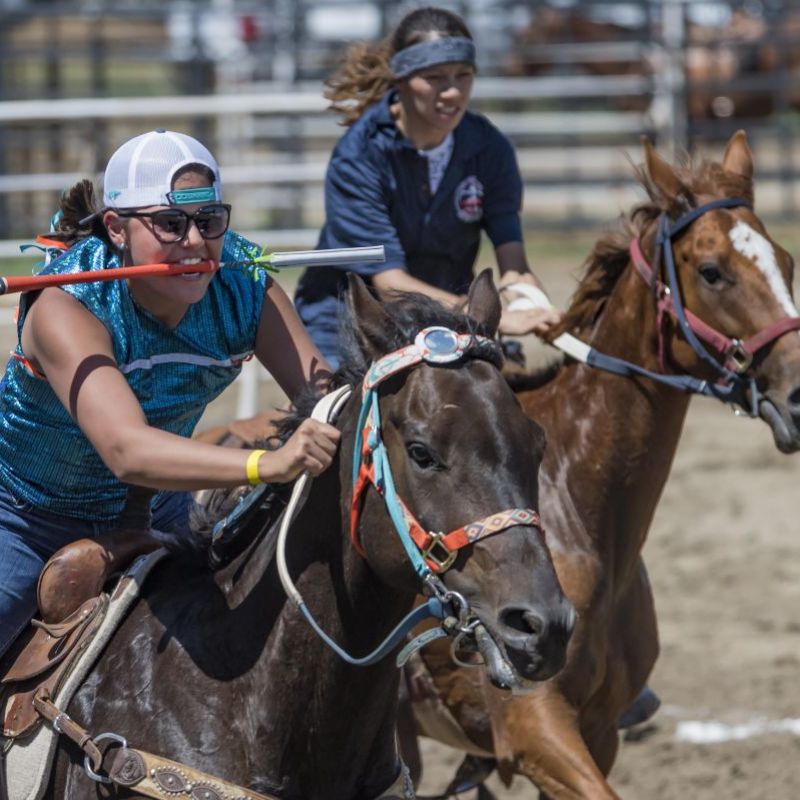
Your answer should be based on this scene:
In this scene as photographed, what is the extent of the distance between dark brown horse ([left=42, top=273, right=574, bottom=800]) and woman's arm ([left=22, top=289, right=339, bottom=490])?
143mm

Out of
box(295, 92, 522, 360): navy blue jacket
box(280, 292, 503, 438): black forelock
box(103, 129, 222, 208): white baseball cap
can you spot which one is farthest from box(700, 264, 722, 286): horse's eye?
box(103, 129, 222, 208): white baseball cap

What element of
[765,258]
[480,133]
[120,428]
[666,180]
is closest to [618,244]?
[666,180]

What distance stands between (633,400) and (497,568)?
1926mm

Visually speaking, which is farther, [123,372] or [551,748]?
[551,748]

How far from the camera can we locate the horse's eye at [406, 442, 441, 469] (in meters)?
2.61

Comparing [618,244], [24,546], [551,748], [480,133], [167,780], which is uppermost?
[480,133]

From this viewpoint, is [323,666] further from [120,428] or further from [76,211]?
[76,211]

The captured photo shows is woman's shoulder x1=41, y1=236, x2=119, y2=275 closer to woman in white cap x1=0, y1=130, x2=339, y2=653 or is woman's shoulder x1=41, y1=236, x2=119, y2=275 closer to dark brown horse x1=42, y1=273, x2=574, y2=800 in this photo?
woman in white cap x1=0, y1=130, x2=339, y2=653

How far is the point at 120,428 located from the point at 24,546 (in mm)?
586

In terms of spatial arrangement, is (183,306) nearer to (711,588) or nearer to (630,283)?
(630,283)

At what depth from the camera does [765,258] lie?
4.23 metres

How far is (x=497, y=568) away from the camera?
8.33 feet

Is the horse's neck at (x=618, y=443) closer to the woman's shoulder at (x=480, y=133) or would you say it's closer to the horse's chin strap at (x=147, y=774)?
the woman's shoulder at (x=480, y=133)

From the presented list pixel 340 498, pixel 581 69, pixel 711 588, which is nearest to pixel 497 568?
pixel 340 498
